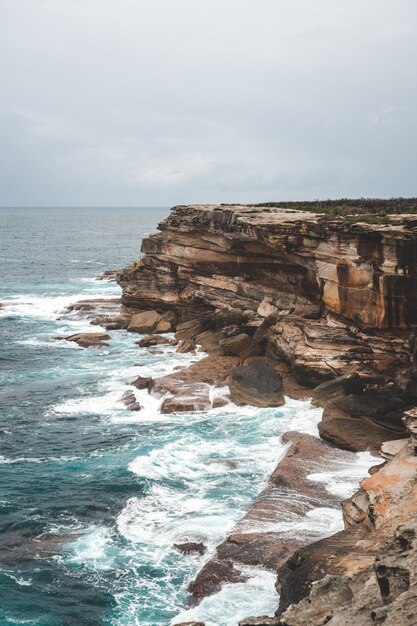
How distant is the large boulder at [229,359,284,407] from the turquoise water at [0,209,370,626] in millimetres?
897

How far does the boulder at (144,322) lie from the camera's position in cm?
5772

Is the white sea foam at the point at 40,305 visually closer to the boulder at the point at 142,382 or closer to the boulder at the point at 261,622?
the boulder at the point at 142,382

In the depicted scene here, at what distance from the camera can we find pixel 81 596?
21.4 meters

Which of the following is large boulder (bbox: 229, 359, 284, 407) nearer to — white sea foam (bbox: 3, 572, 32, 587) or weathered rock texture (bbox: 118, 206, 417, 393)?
weathered rock texture (bbox: 118, 206, 417, 393)

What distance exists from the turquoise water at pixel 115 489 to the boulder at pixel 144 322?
5909 millimetres

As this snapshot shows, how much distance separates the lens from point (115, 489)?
28.7 meters

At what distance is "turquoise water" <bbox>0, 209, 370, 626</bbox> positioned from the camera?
68.9 ft

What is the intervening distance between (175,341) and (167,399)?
48.7 ft

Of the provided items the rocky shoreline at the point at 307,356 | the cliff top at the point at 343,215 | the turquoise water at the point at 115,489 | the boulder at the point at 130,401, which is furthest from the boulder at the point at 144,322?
the boulder at the point at 130,401

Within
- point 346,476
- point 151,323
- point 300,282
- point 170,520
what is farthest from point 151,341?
point 170,520

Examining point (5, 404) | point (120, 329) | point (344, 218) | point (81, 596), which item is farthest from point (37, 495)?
point (120, 329)

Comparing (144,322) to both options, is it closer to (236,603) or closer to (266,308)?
(266,308)

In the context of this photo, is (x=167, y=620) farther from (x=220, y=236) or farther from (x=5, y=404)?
(x=220, y=236)

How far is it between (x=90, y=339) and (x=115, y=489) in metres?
27.1
